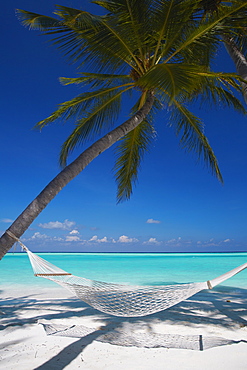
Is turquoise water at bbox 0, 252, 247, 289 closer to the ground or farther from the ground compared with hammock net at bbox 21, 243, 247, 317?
closer to the ground

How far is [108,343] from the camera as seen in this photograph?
200cm

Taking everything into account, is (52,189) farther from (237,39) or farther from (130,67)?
(237,39)

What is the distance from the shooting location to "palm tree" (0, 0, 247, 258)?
229 centimetres

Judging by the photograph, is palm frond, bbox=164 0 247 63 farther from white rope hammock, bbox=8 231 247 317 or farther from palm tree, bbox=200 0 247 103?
white rope hammock, bbox=8 231 247 317

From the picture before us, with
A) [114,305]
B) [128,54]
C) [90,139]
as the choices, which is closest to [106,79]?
[128,54]

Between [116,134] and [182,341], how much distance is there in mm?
1795

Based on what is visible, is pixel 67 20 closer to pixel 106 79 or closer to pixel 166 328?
pixel 106 79

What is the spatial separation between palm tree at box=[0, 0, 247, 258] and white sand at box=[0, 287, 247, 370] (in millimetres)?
771

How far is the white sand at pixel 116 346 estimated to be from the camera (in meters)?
1.65

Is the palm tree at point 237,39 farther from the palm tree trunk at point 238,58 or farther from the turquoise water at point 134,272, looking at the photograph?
the turquoise water at point 134,272

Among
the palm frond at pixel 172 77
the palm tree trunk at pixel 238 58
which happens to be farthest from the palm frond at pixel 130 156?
the palm frond at pixel 172 77

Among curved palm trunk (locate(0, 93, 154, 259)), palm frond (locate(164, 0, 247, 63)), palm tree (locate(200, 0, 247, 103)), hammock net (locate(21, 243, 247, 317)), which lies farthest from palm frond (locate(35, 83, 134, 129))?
hammock net (locate(21, 243, 247, 317))

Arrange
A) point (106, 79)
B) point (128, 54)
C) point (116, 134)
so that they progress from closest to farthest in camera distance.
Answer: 1. point (116, 134)
2. point (128, 54)
3. point (106, 79)

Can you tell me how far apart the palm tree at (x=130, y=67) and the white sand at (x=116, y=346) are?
0.77m
